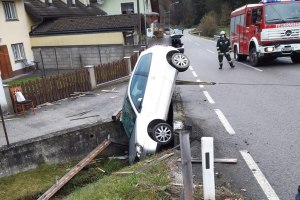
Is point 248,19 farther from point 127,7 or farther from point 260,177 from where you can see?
point 127,7

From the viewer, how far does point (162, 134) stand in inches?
253

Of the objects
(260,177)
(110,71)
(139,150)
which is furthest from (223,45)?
(260,177)

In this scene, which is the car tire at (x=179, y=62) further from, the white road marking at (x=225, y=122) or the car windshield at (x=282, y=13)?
the car windshield at (x=282, y=13)

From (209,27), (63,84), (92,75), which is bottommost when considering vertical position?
(209,27)

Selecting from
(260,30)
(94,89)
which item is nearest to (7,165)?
(94,89)

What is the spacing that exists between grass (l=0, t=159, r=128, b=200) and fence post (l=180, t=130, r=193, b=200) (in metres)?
3.95

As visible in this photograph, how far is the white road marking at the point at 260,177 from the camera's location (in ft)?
14.3

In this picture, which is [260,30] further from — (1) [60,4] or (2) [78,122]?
(1) [60,4]

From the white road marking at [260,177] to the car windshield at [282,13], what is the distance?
10425 mm

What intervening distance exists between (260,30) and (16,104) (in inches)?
423

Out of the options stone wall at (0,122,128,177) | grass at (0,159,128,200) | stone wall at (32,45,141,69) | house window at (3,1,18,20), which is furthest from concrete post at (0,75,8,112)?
house window at (3,1,18,20)

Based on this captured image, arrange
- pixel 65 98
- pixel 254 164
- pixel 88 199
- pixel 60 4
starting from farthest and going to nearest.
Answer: pixel 60 4 → pixel 65 98 → pixel 254 164 → pixel 88 199

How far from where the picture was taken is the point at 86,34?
24.0m

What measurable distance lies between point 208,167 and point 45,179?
4808 mm
